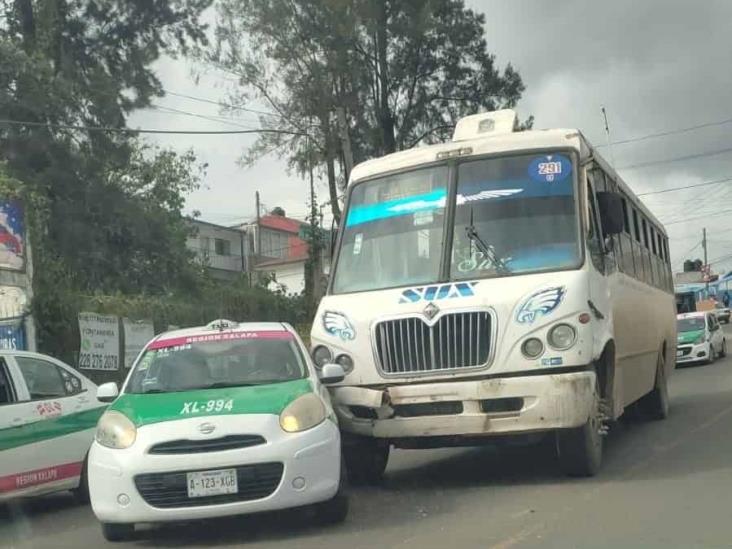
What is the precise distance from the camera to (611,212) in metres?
9.19

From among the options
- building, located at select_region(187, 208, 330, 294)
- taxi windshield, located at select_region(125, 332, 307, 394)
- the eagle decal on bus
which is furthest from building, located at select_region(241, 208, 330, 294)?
the eagle decal on bus

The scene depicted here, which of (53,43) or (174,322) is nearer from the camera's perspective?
(174,322)

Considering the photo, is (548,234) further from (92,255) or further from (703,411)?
(92,255)

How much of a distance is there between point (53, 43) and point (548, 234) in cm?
2141

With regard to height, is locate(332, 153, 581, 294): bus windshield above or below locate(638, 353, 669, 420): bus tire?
above

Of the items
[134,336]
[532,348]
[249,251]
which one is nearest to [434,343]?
[532,348]

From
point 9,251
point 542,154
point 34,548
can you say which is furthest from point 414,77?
point 34,548

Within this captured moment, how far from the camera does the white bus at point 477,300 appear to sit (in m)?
8.23

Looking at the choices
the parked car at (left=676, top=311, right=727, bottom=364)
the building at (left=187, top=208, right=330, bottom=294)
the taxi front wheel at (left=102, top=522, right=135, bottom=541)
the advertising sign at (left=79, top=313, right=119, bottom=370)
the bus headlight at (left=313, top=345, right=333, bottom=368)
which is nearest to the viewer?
the taxi front wheel at (left=102, top=522, right=135, bottom=541)

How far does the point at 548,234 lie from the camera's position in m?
8.76

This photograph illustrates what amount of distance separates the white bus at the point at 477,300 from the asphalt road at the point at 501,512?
20.9 inches

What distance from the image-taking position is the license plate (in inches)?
A: 261

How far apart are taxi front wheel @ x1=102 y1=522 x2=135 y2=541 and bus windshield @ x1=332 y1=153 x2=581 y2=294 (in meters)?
3.09

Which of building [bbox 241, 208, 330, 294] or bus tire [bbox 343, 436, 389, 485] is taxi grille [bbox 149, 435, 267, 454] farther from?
building [bbox 241, 208, 330, 294]
